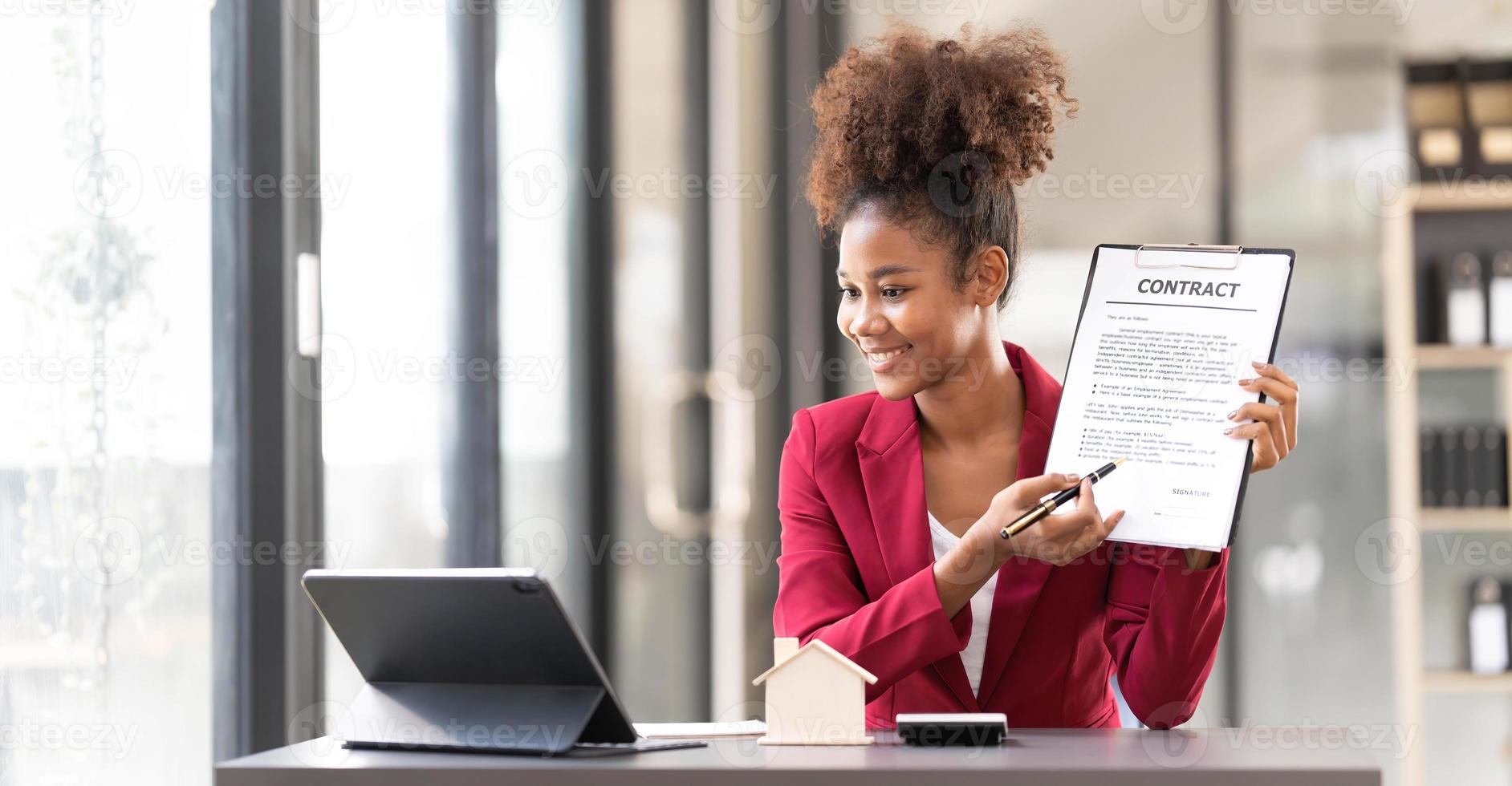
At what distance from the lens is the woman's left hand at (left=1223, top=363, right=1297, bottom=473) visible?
1433 mm

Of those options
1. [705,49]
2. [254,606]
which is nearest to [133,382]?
[254,606]

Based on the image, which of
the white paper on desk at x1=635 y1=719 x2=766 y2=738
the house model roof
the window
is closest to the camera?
the house model roof

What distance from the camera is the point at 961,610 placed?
165 centimetres

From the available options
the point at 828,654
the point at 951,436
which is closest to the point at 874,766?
the point at 828,654

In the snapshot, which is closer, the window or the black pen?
the black pen

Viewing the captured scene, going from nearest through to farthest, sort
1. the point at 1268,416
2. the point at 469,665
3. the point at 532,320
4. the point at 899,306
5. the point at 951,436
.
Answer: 1. the point at 469,665
2. the point at 1268,416
3. the point at 899,306
4. the point at 951,436
5. the point at 532,320

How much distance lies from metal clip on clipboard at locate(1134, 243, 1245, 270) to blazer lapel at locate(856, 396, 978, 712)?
17.2 inches

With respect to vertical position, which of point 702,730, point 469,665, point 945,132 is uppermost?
point 945,132

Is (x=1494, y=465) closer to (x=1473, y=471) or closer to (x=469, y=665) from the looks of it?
(x=1473, y=471)

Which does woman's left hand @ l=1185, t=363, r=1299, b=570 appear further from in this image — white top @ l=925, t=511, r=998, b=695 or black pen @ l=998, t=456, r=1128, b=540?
white top @ l=925, t=511, r=998, b=695

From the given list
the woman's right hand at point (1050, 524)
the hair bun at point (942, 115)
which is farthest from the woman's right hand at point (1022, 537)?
the hair bun at point (942, 115)

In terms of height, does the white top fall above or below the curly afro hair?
below

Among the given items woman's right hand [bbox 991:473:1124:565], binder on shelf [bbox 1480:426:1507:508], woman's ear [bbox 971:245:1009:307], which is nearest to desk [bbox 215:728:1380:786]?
woman's right hand [bbox 991:473:1124:565]

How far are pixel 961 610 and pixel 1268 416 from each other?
0.44 meters
